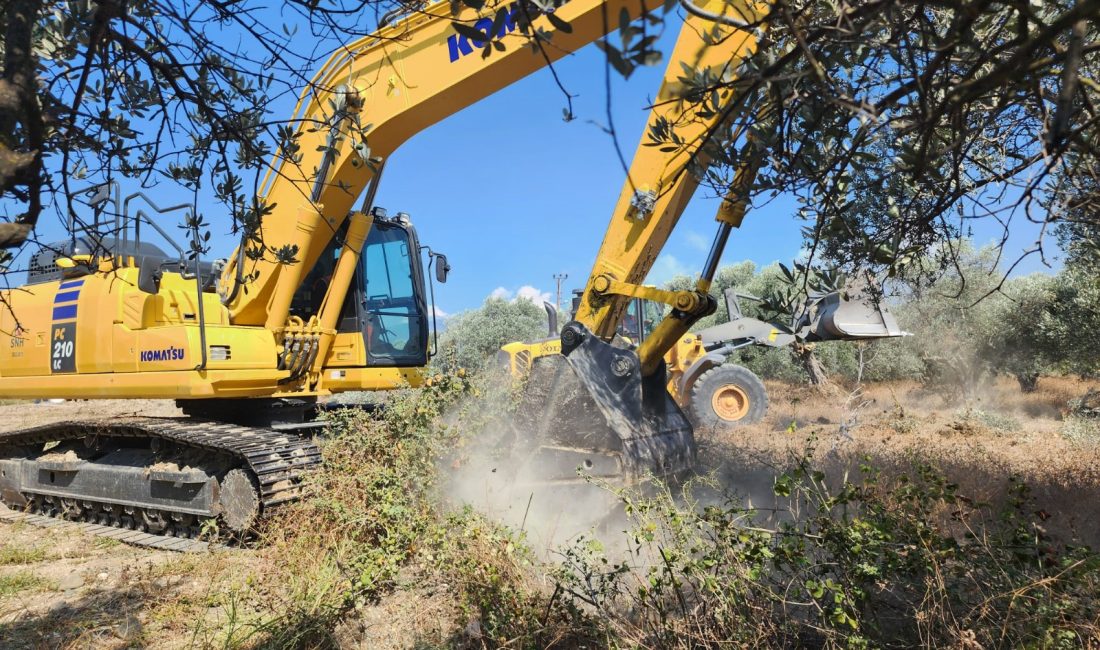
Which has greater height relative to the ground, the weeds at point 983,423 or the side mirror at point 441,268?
the side mirror at point 441,268

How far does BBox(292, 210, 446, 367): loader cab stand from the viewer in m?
6.93

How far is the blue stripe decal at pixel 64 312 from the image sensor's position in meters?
6.71

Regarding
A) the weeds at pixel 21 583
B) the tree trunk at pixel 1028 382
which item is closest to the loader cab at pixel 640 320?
the weeds at pixel 21 583

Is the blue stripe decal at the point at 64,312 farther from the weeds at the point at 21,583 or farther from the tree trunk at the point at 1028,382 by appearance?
the tree trunk at the point at 1028,382

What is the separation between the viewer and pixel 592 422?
4602 mm

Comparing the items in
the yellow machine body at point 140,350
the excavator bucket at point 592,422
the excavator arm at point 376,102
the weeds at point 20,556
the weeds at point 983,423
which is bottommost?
the weeds at point 20,556

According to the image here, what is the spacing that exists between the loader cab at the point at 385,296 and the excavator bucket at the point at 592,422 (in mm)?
2665

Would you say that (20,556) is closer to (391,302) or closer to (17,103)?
(391,302)

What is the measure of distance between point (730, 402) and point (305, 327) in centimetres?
806

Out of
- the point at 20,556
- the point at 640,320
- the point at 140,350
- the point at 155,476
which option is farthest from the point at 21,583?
the point at 640,320

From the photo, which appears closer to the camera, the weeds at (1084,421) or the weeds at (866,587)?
the weeds at (866,587)

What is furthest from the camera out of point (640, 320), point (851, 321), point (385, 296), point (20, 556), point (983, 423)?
point (640, 320)

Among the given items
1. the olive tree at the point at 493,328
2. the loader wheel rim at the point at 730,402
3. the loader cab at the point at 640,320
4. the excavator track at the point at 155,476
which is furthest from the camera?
the olive tree at the point at 493,328

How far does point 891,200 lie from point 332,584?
4.06 meters
